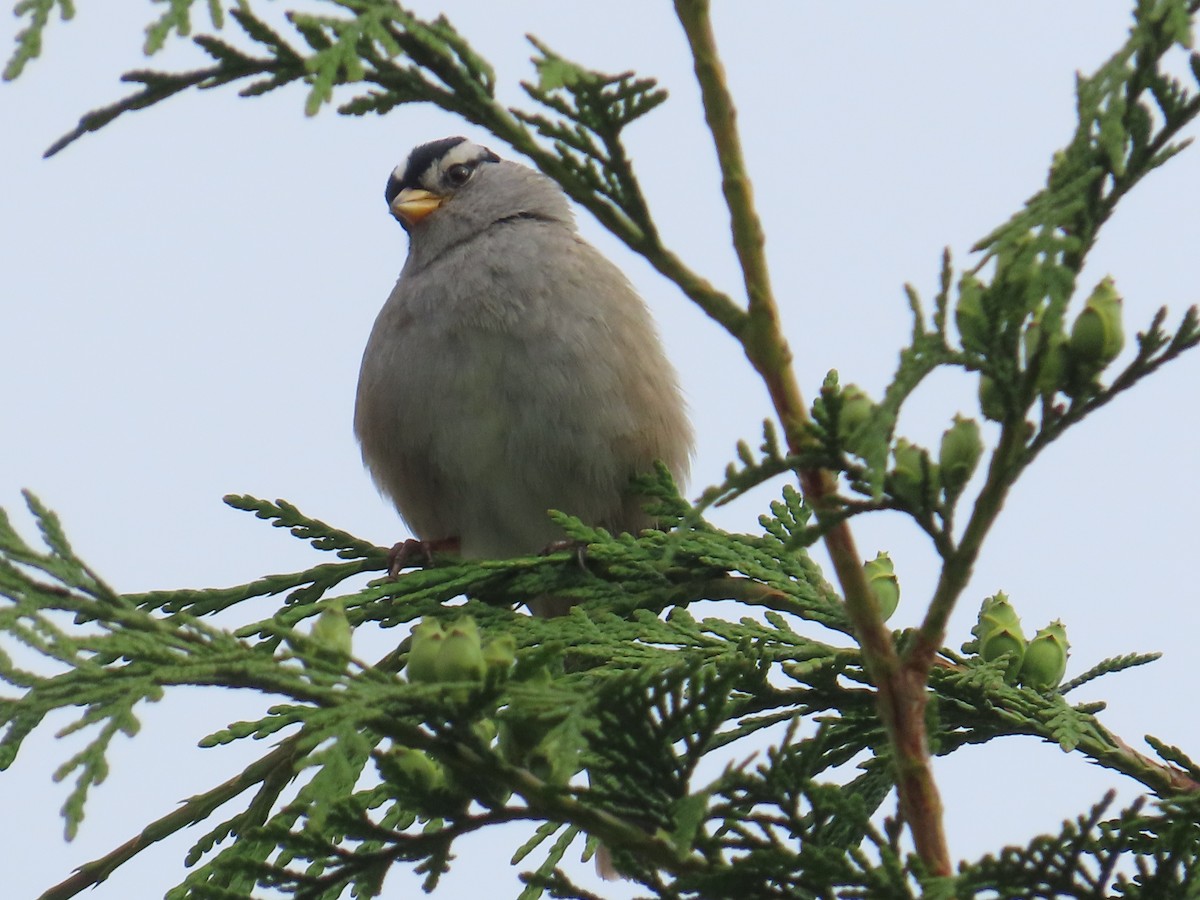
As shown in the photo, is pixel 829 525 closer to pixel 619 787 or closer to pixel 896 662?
pixel 896 662

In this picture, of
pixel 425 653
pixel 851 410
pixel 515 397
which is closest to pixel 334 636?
pixel 425 653

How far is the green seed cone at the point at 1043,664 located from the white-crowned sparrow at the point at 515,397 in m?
2.14

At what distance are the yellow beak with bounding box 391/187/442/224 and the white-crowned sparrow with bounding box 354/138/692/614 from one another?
0.52m

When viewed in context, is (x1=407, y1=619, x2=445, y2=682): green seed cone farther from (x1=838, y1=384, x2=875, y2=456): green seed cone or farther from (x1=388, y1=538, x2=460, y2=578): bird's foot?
(x1=388, y1=538, x2=460, y2=578): bird's foot

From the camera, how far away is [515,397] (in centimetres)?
430

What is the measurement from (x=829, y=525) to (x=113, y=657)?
2.58 feet

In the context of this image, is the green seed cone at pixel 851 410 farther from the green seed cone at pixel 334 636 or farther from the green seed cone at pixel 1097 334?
the green seed cone at pixel 334 636

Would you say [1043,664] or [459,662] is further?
[1043,664]

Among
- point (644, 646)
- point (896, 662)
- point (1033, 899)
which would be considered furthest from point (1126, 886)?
point (644, 646)

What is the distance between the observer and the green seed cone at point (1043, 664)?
2299mm

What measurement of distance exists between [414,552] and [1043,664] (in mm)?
1994

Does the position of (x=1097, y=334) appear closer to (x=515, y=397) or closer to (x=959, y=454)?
(x=959, y=454)

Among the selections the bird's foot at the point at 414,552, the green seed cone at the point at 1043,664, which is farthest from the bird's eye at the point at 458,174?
the green seed cone at the point at 1043,664

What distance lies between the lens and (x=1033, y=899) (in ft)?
5.22
